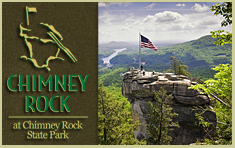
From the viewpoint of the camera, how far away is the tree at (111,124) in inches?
404

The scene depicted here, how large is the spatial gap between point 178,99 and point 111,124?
823 cm

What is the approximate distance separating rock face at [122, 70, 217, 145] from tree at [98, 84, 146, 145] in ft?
18.7

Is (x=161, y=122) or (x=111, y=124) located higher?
(x=111, y=124)

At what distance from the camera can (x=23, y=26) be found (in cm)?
754

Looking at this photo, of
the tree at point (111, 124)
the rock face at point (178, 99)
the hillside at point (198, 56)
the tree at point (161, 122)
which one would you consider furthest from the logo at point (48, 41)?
the hillside at point (198, 56)

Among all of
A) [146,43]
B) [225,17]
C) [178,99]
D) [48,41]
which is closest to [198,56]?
[178,99]

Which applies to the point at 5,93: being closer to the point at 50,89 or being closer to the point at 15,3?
the point at 50,89

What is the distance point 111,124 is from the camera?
420 inches

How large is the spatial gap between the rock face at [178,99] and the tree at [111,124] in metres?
5.70

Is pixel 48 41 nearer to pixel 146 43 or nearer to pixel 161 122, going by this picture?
pixel 146 43

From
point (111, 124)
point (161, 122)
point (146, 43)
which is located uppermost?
point (146, 43)

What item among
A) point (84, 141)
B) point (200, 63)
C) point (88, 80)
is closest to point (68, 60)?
point (88, 80)

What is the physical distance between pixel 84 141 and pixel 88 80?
300cm

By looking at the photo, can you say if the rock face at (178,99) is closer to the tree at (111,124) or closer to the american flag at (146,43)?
the american flag at (146,43)
